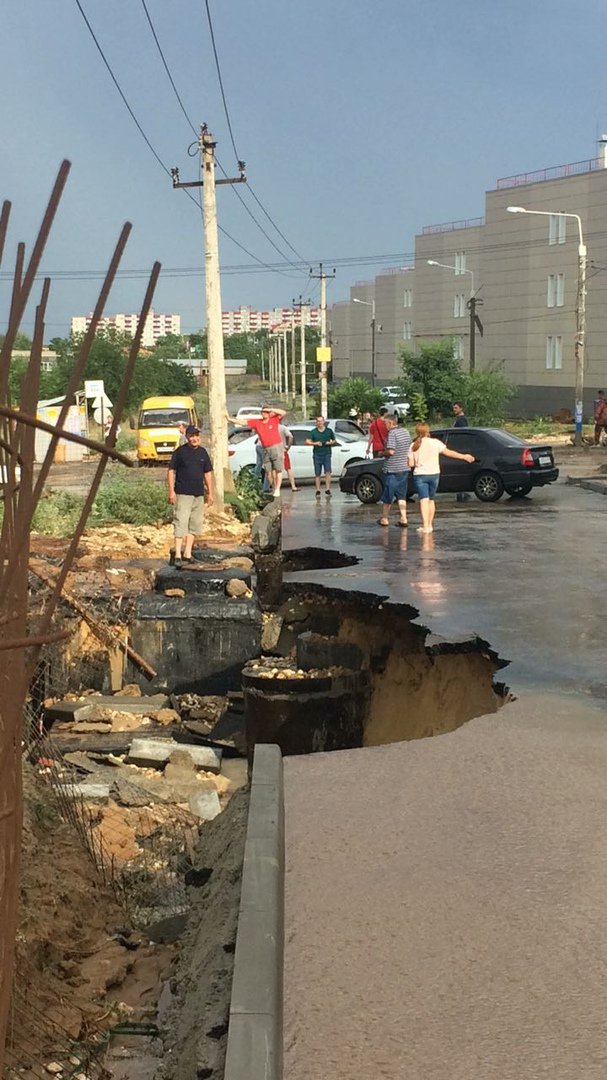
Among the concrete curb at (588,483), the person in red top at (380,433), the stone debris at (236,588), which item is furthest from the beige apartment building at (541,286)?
the stone debris at (236,588)

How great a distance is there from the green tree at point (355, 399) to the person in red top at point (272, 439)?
41.2m

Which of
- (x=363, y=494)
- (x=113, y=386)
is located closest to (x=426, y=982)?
(x=363, y=494)

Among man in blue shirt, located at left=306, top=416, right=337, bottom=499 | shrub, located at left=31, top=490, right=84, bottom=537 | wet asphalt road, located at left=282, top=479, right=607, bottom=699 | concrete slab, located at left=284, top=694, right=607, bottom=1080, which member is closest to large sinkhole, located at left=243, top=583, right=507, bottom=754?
wet asphalt road, located at left=282, top=479, right=607, bottom=699

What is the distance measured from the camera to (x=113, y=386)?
75.1 meters

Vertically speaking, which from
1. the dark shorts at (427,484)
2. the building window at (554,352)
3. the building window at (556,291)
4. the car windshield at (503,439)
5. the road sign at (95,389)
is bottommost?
the dark shorts at (427,484)

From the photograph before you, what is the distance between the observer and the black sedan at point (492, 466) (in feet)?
81.7

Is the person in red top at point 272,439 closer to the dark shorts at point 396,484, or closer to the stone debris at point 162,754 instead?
the dark shorts at point 396,484

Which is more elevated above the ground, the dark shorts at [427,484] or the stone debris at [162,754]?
the dark shorts at [427,484]

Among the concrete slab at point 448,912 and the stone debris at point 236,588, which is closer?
the concrete slab at point 448,912

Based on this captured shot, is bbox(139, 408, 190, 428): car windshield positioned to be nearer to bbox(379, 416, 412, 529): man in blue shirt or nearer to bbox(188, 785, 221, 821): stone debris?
bbox(379, 416, 412, 529): man in blue shirt

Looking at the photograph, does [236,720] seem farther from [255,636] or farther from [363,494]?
[363,494]

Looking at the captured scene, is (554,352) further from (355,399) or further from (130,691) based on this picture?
(130,691)

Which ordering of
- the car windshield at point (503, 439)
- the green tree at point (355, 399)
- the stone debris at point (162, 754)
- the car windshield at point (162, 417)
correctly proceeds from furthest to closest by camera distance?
the green tree at point (355, 399)
the car windshield at point (162, 417)
the car windshield at point (503, 439)
the stone debris at point (162, 754)

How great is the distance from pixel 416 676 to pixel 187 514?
5489 mm
